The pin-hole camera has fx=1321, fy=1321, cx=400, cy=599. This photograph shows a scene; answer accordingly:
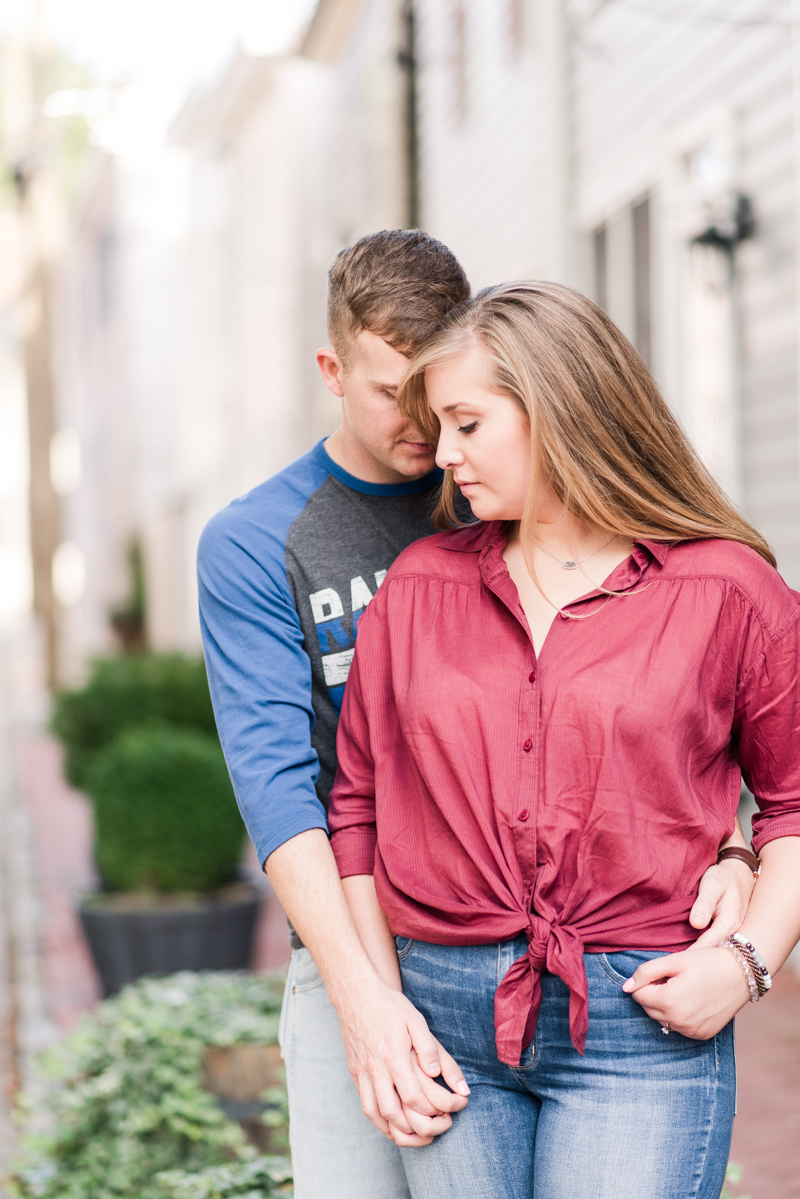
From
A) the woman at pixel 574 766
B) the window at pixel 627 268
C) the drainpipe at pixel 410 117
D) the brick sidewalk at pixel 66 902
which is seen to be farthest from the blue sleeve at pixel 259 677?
the window at pixel 627 268

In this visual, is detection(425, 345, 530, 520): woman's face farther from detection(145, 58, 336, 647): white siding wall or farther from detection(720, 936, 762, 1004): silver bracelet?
detection(145, 58, 336, 647): white siding wall

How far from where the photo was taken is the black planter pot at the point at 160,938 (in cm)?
549

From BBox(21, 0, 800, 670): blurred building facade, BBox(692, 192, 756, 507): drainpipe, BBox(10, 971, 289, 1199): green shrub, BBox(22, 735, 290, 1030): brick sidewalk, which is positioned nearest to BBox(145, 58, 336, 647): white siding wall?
BBox(21, 0, 800, 670): blurred building facade

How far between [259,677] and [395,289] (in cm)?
63

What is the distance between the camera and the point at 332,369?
219cm

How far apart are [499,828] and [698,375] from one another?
4651 mm

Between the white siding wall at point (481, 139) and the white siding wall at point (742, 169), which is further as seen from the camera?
the white siding wall at point (481, 139)

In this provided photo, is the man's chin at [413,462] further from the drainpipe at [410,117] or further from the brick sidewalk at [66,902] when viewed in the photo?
the drainpipe at [410,117]

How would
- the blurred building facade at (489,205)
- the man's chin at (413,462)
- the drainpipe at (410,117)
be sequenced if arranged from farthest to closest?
the drainpipe at (410,117), the blurred building facade at (489,205), the man's chin at (413,462)

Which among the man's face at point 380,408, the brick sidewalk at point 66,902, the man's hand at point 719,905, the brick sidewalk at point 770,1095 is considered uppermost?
the man's face at point 380,408

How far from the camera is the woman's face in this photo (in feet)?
5.94

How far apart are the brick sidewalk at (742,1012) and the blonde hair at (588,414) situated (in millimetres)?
2510

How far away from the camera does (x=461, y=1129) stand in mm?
1742

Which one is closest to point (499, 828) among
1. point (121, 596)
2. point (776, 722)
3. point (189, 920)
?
point (776, 722)
